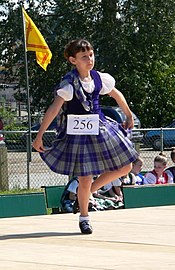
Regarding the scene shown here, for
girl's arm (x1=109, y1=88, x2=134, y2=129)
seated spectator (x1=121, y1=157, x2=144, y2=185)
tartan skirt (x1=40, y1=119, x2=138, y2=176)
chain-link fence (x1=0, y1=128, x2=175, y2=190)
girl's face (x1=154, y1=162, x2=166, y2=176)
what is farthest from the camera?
chain-link fence (x1=0, y1=128, x2=175, y2=190)

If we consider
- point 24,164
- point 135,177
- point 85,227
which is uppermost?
point 24,164

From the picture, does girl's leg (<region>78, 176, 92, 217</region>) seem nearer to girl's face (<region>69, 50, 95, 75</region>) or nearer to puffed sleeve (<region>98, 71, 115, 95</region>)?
puffed sleeve (<region>98, 71, 115, 95</region>)

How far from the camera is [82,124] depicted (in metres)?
7.67

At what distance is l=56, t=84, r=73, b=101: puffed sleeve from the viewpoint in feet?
25.1

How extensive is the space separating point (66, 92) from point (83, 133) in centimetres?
37

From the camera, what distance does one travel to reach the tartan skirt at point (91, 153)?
7750mm

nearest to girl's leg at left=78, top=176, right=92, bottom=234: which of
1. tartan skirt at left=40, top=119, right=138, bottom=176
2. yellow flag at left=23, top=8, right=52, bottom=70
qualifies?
tartan skirt at left=40, top=119, right=138, bottom=176

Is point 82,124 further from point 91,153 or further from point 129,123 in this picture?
point 129,123

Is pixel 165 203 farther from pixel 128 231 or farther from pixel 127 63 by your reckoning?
pixel 127 63

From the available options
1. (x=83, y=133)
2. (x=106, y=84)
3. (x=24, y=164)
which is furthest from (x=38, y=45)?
(x=83, y=133)

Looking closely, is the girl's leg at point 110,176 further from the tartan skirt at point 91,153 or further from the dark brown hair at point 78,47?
the dark brown hair at point 78,47

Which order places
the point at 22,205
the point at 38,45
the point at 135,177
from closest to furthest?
the point at 22,205
the point at 135,177
the point at 38,45

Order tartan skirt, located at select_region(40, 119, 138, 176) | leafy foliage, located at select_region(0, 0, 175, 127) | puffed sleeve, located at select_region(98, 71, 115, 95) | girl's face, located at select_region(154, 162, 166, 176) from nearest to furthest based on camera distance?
1. tartan skirt, located at select_region(40, 119, 138, 176)
2. puffed sleeve, located at select_region(98, 71, 115, 95)
3. girl's face, located at select_region(154, 162, 166, 176)
4. leafy foliage, located at select_region(0, 0, 175, 127)

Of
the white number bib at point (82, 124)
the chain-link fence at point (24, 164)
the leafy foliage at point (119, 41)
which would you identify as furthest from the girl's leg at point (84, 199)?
the leafy foliage at point (119, 41)
